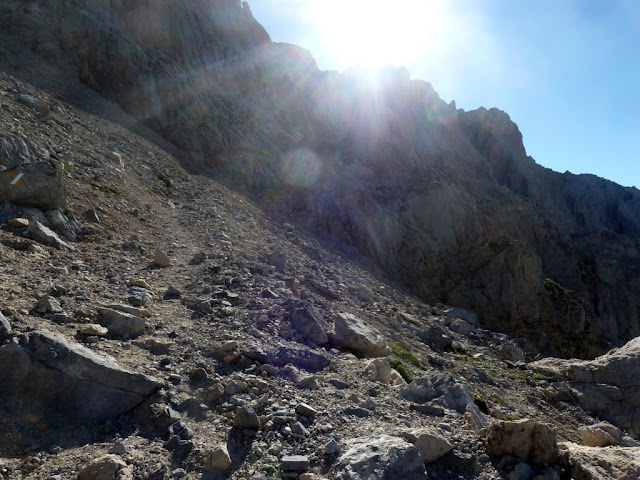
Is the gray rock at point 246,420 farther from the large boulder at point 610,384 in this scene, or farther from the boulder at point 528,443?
the large boulder at point 610,384

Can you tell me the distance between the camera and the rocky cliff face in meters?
30.8

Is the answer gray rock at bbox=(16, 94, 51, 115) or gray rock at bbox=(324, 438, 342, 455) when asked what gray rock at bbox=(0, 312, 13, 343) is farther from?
gray rock at bbox=(16, 94, 51, 115)

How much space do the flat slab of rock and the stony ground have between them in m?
0.21

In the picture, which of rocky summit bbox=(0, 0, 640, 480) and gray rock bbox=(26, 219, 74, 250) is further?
gray rock bbox=(26, 219, 74, 250)

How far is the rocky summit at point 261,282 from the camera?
19.8ft

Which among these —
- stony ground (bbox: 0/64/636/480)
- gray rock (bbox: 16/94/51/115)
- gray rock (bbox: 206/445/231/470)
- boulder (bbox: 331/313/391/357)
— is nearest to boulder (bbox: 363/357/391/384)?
stony ground (bbox: 0/64/636/480)

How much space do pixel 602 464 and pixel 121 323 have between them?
27.1 feet

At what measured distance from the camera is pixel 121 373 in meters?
6.61

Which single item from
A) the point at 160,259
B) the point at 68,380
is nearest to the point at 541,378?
the point at 160,259

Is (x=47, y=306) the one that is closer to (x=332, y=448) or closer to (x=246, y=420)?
(x=246, y=420)

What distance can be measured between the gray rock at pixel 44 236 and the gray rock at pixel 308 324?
634cm

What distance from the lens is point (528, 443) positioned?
6059mm

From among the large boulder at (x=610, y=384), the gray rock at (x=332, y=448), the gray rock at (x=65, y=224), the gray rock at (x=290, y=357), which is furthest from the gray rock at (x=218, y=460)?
the large boulder at (x=610, y=384)

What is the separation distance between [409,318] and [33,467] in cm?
1667
